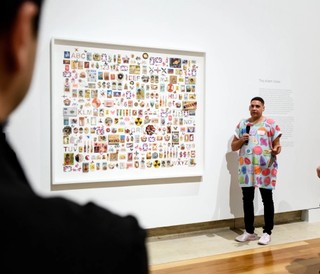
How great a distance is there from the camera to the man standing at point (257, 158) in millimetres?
3463

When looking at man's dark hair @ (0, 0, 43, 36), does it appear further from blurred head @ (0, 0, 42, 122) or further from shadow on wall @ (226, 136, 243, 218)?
shadow on wall @ (226, 136, 243, 218)

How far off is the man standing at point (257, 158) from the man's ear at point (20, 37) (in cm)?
324

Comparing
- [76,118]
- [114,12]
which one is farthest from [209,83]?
[76,118]

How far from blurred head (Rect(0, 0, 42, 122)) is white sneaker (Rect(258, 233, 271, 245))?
340 centimetres

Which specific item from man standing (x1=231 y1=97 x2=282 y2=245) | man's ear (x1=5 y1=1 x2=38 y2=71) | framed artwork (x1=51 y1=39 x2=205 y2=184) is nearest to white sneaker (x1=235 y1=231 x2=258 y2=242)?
man standing (x1=231 y1=97 x2=282 y2=245)

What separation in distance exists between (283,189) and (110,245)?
395 cm

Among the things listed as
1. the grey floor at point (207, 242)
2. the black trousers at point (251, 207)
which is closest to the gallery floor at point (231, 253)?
the grey floor at point (207, 242)

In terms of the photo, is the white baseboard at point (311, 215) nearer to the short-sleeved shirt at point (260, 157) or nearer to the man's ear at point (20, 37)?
the short-sleeved shirt at point (260, 157)

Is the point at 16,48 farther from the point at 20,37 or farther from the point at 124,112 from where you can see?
the point at 124,112

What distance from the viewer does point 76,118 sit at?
3.12m

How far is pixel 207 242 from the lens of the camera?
345 centimetres

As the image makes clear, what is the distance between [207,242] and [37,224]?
330cm

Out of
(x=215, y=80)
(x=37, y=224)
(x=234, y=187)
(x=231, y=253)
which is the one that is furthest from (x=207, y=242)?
(x=37, y=224)

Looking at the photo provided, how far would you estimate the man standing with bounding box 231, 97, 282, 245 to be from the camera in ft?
11.4
